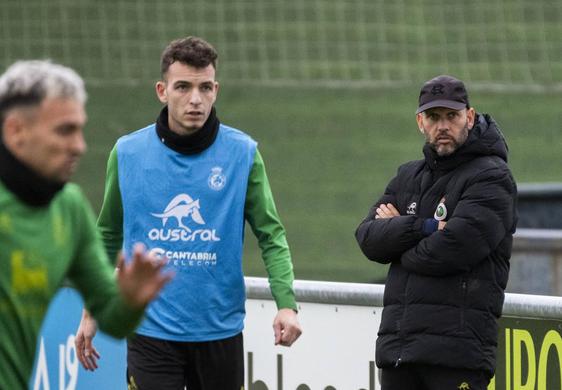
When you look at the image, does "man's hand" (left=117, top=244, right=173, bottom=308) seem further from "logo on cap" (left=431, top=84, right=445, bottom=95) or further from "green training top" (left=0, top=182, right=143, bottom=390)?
"logo on cap" (left=431, top=84, right=445, bottom=95)

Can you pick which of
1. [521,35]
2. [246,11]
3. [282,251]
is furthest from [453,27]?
[282,251]

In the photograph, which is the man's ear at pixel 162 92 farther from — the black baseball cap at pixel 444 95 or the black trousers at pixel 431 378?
the black trousers at pixel 431 378

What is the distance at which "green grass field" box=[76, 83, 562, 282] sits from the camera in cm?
1608

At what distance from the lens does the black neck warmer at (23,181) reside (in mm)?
3480

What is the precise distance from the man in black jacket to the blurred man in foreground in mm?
1997

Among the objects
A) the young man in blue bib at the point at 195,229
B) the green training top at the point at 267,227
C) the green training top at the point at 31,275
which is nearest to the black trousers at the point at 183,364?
the young man in blue bib at the point at 195,229

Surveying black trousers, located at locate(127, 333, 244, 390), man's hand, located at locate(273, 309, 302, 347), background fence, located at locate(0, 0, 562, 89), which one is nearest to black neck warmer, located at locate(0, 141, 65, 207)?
man's hand, located at locate(273, 309, 302, 347)

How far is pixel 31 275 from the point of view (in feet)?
11.7

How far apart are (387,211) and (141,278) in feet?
7.85

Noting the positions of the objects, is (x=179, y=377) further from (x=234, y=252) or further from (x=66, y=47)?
(x=66, y=47)

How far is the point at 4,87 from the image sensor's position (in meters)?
3.49

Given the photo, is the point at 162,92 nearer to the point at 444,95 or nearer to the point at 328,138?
the point at 444,95

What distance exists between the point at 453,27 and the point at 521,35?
831 mm

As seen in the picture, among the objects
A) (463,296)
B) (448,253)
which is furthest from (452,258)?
(463,296)
